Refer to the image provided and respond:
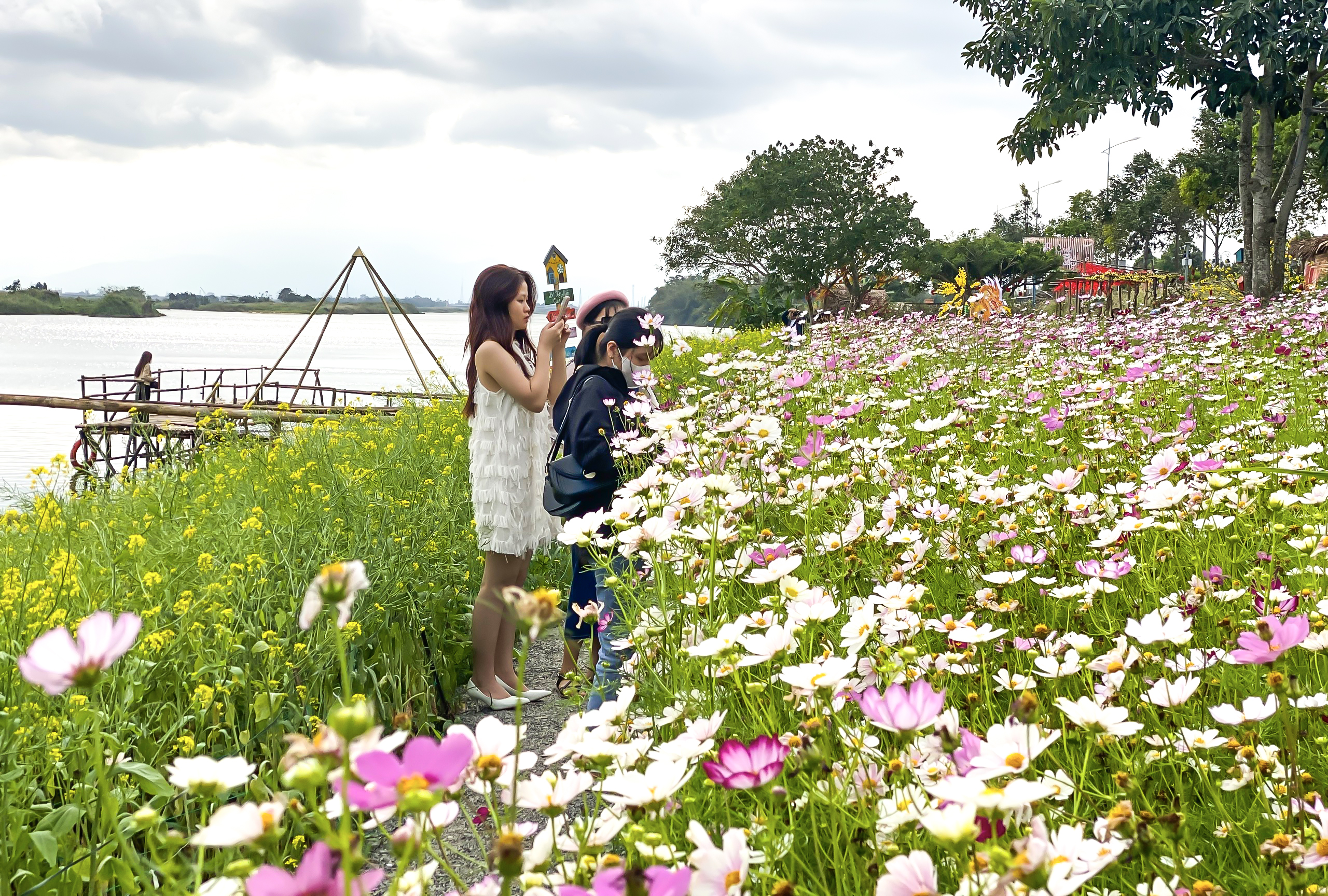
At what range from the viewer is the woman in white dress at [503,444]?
11.2 ft

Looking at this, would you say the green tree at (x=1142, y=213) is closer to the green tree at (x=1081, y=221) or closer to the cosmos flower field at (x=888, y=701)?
the green tree at (x=1081, y=221)

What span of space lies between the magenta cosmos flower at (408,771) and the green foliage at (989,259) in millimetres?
38351

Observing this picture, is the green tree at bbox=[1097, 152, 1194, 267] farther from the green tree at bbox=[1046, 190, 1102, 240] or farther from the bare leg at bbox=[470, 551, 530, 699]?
the bare leg at bbox=[470, 551, 530, 699]

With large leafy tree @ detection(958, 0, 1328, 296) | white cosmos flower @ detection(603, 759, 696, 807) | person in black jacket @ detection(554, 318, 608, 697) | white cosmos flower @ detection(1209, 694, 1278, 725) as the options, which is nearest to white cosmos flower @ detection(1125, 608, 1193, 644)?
white cosmos flower @ detection(1209, 694, 1278, 725)

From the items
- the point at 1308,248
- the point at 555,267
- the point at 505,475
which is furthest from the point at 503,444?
the point at 1308,248

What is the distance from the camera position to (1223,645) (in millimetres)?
1694

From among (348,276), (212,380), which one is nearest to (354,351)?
(212,380)

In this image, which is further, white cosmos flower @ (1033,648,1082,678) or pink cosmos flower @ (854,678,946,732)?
white cosmos flower @ (1033,648,1082,678)

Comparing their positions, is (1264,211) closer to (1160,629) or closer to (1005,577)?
(1005,577)

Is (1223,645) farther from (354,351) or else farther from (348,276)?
(354,351)

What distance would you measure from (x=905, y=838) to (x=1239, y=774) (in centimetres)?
60

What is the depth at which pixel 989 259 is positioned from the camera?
41.1m

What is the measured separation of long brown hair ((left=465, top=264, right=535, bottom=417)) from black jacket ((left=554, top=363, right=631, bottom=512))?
37 cm

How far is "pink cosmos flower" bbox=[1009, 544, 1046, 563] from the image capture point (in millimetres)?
1855
